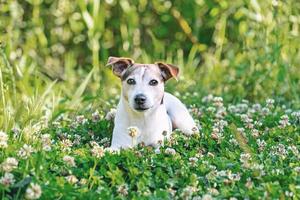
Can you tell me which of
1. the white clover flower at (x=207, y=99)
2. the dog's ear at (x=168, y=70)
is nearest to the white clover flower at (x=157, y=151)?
the dog's ear at (x=168, y=70)

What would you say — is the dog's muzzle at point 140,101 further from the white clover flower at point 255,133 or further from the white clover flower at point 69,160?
the white clover flower at point 69,160

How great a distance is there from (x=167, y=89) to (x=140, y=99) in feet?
8.48

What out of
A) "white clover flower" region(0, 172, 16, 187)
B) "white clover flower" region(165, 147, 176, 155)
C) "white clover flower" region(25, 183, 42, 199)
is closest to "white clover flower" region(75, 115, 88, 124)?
"white clover flower" region(165, 147, 176, 155)

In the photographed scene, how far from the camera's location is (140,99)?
5621mm

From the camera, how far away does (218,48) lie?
31.1 ft

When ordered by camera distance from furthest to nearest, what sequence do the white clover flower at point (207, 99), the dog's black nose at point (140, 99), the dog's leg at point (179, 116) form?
the white clover flower at point (207, 99) → the dog's leg at point (179, 116) → the dog's black nose at point (140, 99)

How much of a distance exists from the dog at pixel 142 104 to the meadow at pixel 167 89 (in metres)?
0.21

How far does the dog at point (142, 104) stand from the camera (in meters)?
5.68

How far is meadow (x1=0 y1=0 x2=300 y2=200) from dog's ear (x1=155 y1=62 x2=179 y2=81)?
0.44 metres

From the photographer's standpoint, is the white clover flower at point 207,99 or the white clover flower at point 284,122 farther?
the white clover flower at point 207,99

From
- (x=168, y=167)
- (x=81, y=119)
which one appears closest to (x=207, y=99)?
(x=81, y=119)

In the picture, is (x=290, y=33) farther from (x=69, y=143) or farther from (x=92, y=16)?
(x=69, y=143)

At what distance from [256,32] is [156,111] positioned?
3.00 meters

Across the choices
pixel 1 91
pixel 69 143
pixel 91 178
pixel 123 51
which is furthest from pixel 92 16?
pixel 91 178
